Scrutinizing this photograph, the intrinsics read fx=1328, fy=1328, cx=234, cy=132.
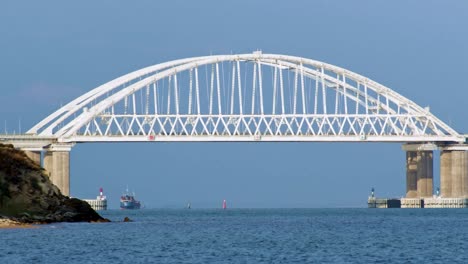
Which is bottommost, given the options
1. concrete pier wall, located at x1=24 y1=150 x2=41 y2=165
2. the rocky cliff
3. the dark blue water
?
the dark blue water

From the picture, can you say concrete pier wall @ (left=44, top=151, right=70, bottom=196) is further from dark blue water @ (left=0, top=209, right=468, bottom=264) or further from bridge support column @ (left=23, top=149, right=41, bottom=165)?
dark blue water @ (left=0, top=209, right=468, bottom=264)

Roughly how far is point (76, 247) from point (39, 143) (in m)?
105

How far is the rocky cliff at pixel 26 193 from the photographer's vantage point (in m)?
97.6

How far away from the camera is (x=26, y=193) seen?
98938mm

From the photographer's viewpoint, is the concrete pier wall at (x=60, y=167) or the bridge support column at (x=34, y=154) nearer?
the bridge support column at (x=34, y=154)

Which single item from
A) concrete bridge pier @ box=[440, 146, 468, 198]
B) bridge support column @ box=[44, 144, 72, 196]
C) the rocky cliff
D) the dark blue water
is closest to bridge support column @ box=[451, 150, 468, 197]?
concrete bridge pier @ box=[440, 146, 468, 198]

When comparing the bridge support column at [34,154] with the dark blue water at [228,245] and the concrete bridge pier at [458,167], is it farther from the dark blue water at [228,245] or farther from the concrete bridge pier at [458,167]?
the dark blue water at [228,245]

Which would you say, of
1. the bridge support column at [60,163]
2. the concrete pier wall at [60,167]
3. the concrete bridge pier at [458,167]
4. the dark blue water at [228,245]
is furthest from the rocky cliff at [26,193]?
the concrete bridge pier at [458,167]

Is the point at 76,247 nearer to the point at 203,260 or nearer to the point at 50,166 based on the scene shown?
the point at 203,260

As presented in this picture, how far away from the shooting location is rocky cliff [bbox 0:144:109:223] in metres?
97.6

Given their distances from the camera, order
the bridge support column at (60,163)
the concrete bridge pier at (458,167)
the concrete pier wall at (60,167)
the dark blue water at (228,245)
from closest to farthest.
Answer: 1. the dark blue water at (228,245)
2. the concrete pier wall at (60,167)
3. the bridge support column at (60,163)
4. the concrete bridge pier at (458,167)

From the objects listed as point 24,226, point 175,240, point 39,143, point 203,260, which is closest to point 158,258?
point 203,260

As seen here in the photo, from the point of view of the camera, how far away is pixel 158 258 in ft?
233

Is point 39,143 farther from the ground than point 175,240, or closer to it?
farther from the ground
